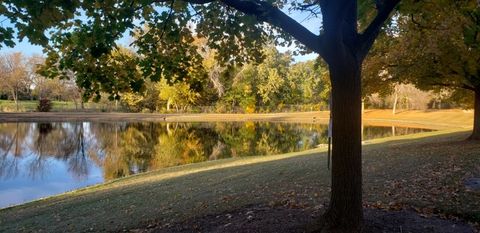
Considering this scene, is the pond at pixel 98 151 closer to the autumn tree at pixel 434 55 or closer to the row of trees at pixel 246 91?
the autumn tree at pixel 434 55

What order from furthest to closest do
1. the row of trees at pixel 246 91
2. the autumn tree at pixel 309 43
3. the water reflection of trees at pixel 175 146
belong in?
the row of trees at pixel 246 91
the water reflection of trees at pixel 175 146
the autumn tree at pixel 309 43

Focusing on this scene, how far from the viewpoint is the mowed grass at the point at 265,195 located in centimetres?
739

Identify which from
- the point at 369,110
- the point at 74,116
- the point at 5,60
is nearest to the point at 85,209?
the point at 74,116

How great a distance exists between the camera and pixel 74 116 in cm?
5756

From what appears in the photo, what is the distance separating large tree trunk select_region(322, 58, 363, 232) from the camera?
5.03 metres

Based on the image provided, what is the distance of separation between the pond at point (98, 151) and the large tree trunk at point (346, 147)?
14218 mm

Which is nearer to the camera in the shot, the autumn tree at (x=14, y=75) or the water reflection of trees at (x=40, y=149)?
the water reflection of trees at (x=40, y=149)

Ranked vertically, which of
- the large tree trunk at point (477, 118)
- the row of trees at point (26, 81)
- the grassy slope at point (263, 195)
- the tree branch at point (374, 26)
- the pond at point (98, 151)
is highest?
the row of trees at point (26, 81)

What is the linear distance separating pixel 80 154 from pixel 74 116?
3153 cm

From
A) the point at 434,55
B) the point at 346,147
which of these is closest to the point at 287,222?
the point at 346,147

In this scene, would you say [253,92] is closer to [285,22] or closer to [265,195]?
[265,195]

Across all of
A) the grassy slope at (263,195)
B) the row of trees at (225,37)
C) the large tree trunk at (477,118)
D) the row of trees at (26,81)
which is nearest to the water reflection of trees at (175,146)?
the grassy slope at (263,195)

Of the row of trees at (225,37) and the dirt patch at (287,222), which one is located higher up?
the row of trees at (225,37)

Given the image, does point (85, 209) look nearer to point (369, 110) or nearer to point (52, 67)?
point (52, 67)
